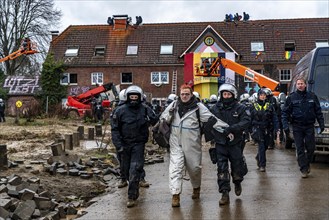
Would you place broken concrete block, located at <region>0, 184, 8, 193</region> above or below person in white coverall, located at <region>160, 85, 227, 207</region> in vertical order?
below

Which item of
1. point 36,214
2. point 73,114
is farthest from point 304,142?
point 73,114

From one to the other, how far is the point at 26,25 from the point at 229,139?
140 ft

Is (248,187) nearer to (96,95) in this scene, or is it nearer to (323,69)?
(323,69)

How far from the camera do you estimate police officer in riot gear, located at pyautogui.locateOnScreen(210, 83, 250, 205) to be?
821 centimetres

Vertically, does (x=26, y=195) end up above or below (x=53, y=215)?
above

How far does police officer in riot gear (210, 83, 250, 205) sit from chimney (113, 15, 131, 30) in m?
41.9

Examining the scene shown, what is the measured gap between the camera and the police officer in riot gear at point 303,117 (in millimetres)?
10523

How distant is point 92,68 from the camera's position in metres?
47.1

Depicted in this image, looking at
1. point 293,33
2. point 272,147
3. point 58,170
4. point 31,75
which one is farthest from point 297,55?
point 58,170

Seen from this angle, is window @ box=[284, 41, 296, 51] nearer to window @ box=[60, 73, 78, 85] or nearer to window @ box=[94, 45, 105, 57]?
window @ box=[94, 45, 105, 57]

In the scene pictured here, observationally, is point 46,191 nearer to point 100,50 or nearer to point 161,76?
point 161,76

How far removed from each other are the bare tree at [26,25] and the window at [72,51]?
1.90 meters

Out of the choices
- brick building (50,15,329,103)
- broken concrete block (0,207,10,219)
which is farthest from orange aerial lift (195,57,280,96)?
brick building (50,15,329,103)

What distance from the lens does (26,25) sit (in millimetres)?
47938
